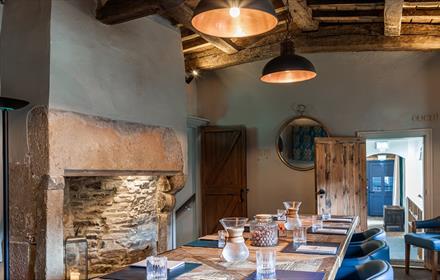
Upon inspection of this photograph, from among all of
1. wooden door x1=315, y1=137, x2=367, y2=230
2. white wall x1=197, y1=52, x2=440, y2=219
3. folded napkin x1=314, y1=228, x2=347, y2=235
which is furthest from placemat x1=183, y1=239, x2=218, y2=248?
white wall x1=197, y1=52, x2=440, y2=219

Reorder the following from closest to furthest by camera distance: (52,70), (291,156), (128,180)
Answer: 1. (52,70)
2. (128,180)
3. (291,156)

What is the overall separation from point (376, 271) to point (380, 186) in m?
9.86

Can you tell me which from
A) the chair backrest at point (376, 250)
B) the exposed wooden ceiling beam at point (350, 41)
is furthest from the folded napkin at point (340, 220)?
the exposed wooden ceiling beam at point (350, 41)

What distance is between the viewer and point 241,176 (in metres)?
6.81

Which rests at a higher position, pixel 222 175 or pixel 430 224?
pixel 222 175

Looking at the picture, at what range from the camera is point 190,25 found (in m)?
4.40

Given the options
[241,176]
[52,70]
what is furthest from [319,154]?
[52,70]

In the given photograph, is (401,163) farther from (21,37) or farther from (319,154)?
(21,37)

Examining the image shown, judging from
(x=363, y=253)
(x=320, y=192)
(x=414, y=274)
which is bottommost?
(x=414, y=274)

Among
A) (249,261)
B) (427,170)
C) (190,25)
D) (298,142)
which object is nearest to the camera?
(249,261)

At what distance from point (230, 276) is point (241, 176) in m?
4.80

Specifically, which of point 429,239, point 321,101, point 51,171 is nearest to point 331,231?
point 429,239

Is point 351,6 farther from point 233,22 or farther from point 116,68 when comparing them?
point 116,68

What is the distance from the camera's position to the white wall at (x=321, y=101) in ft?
19.2
